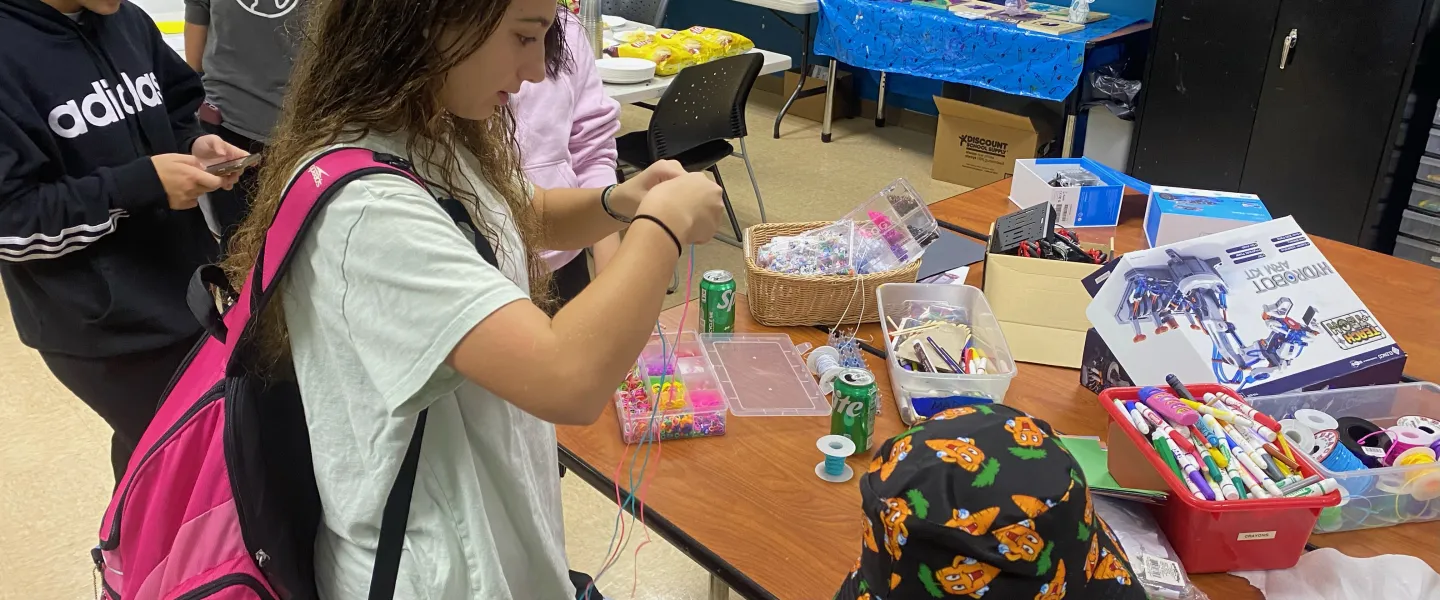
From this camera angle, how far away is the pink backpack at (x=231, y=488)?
0.87 metres

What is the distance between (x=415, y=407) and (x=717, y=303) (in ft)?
2.52

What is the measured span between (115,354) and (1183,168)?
147 inches

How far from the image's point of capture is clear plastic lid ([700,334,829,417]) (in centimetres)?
138

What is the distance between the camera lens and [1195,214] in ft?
6.02

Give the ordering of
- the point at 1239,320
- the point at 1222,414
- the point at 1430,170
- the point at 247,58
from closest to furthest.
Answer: the point at 1222,414
the point at 1239,320
the point at 247,58
the point at 1430,170

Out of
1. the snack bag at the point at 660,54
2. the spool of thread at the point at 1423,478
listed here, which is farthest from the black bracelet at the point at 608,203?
the snack bag at the point at 660,54

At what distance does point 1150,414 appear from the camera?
1.18 metres

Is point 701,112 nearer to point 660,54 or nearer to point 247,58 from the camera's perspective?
point 660,54

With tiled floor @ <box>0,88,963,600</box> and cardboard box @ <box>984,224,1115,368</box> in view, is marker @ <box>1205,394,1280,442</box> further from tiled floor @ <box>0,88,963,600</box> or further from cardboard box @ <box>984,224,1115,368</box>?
tiled floor @ <box>0,88,963,600</box>

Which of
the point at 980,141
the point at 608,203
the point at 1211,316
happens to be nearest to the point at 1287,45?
the point at 980,141

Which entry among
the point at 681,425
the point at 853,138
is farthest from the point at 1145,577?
the point at 853,138

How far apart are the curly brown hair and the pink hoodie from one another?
826 millimetres

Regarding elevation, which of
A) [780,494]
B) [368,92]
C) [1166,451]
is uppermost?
[368,92]

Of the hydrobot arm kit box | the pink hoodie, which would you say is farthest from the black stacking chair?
the hydrobot arm kit box
